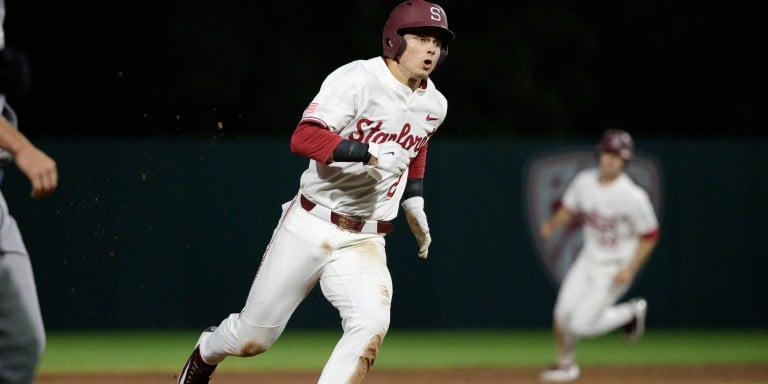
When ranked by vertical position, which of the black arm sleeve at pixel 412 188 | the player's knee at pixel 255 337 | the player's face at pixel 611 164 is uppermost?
the black arm sleeve at pixel 412 188

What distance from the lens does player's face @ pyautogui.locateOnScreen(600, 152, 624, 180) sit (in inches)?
429

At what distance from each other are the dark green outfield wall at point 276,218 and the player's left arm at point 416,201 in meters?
7.29

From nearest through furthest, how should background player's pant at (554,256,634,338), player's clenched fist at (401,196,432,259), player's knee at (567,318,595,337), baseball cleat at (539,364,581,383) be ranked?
1. player's clenched fist at (401,196,432,259)
2. baseball cleat at (539,364,581,383)
3. player's knee at (567,318,595,337)
4. background player's pant at (554,256,634,338)

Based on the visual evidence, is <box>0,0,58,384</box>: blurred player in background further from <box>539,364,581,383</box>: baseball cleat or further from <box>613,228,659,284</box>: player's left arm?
<box>613,228,659,284</box>: player's left arm

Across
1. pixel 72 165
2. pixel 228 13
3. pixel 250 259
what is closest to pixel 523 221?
pixel 250 259

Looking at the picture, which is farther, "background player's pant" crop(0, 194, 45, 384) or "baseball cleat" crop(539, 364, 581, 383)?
"baseball cleat" crop(539, 364, 581, 383)

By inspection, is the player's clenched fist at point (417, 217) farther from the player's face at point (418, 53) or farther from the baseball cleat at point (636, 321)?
the baseball cleat at point (636, 321)

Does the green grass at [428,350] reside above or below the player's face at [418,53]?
below

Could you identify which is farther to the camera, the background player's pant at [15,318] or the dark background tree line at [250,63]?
the dark background tree line at [250,63]

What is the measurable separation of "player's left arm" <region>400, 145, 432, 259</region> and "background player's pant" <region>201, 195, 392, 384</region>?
0.43m

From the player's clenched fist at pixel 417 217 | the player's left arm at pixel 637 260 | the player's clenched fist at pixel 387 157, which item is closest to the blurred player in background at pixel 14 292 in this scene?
the player's clenched fist at pixel 387 157

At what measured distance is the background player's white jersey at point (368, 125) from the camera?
6012 mm

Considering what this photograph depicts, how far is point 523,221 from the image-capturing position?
14492 mm

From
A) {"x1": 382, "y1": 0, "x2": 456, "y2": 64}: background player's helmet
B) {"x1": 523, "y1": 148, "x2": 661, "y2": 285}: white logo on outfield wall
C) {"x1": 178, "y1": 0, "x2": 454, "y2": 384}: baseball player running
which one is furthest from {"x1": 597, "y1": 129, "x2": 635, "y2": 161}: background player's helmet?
{"x1": 382, "y1": 0, "x2": 456, "y2": 64}: background player's helmet
